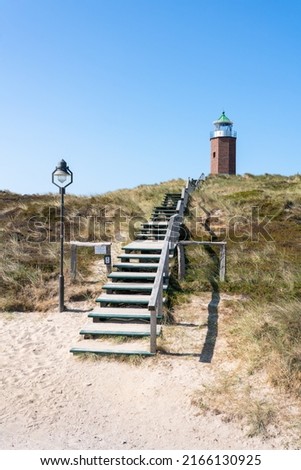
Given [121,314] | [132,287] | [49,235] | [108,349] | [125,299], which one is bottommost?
[108,349]

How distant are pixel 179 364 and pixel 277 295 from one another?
10.8 ft

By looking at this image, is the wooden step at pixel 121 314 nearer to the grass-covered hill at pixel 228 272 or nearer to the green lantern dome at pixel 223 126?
the grass-covered hill at pixel 228 272

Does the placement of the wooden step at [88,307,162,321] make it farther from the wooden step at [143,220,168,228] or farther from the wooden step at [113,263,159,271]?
the wooden step at [143,220,168,228]

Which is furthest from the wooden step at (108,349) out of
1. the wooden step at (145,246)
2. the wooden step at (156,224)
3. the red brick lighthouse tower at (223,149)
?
the red brick lighthouse tower at (223,149)

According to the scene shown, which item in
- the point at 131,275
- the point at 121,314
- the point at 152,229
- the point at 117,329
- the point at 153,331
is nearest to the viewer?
the point at 153,331

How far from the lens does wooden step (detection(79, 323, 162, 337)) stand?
7.08m

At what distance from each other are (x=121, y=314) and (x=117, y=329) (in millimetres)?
450

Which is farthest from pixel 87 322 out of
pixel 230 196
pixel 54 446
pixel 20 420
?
pixel 230 196

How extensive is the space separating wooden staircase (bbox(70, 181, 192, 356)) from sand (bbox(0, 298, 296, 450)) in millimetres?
320

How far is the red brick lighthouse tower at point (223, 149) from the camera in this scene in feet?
159

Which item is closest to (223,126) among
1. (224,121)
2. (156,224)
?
(224,121)

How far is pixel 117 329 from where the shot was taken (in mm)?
7316

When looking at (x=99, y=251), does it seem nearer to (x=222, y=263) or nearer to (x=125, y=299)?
A: (x=125, y=299)

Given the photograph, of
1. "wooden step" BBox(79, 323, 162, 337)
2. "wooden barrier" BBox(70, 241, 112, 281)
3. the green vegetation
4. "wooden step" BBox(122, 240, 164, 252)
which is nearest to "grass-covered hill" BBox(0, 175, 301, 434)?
the green vegetation
